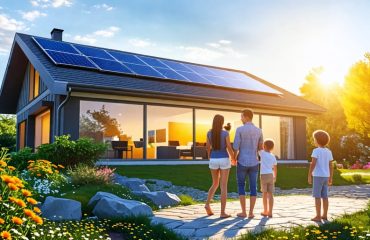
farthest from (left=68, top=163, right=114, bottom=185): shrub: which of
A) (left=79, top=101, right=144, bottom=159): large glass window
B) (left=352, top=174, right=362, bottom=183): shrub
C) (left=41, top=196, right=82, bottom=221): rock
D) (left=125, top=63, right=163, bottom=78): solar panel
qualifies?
(left=352, top=174, right=362, bottom=183): shrub

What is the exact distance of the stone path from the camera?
5129 mm

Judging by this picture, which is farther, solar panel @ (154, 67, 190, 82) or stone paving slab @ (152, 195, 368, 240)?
solar panel @ (154, 67, 190, 82)

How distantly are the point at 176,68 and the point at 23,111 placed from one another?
26.0ft

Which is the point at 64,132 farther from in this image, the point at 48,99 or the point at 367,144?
the point at 367,144

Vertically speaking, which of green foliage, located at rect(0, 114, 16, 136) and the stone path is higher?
green foliage, located at rect(0, 114, 16, 136)

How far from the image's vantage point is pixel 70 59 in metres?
14.7

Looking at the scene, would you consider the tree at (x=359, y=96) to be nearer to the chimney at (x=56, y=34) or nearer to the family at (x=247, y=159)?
the chimney at (x=56, y=34)

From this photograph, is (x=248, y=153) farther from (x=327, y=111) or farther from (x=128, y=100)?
(x=327, y=111)

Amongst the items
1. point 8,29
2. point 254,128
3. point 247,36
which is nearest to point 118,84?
point 247,36

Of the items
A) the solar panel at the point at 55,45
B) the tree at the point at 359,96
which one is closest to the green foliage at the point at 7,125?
the solar panel at the point at 55,45

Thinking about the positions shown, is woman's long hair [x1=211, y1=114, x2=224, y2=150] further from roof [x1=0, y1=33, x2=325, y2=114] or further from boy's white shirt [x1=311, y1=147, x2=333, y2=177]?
roof [x1=0, y1=33, x2=325, y2=114]

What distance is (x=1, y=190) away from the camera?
13.1 feet

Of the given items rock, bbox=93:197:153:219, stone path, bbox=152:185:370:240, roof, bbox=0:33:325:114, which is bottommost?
stone path, bbox=152:185:370:240

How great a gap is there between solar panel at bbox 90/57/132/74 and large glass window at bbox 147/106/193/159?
6.17ft
